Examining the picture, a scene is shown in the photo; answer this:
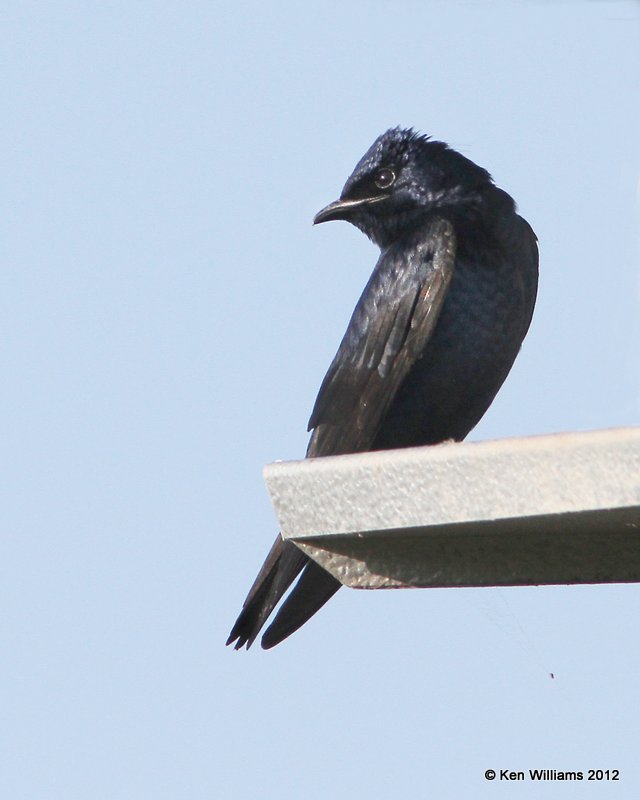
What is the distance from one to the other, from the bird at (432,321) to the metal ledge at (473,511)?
0.78 metres

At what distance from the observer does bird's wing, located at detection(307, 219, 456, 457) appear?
276cm

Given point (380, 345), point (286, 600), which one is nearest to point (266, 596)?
point (286, 600)

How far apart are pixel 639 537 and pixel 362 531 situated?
34 cm

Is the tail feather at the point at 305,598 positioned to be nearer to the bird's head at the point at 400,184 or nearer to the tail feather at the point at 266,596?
the tail feather at the point at 266,596

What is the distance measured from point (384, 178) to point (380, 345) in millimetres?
591

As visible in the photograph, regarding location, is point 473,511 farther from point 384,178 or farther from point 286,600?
point 384,178

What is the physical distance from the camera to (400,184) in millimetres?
3236

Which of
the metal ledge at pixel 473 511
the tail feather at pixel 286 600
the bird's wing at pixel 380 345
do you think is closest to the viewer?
the metal ledge at pixel 473 511

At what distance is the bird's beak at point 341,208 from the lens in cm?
328

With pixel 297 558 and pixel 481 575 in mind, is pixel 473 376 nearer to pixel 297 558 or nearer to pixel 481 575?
pixel 297 558

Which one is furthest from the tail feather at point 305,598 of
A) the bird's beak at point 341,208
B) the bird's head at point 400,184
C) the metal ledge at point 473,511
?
the bird's beak at point 341,208

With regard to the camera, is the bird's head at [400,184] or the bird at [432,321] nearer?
the bird at [432,321]

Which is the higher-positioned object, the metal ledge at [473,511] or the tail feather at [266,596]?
the tail feather at [266,596]

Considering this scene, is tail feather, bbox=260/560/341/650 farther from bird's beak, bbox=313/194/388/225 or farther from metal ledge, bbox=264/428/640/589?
bird's beak, bbox=313/194/388/225
